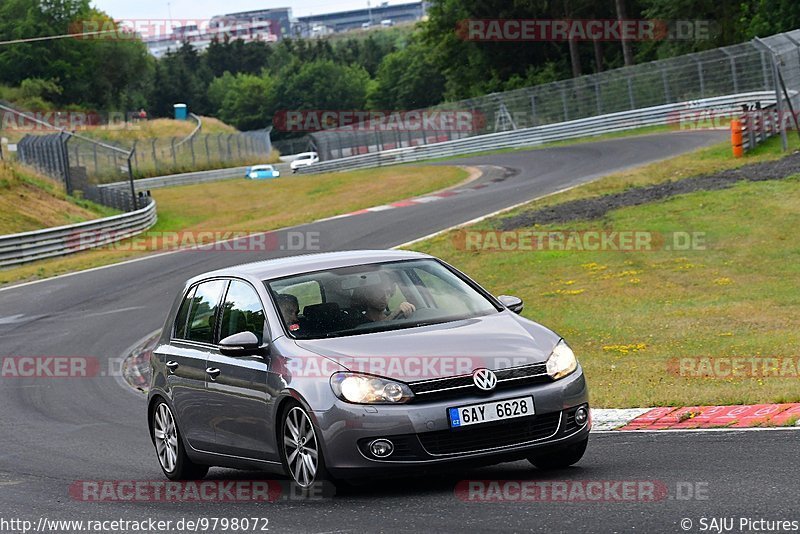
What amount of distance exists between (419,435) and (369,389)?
1.23ft

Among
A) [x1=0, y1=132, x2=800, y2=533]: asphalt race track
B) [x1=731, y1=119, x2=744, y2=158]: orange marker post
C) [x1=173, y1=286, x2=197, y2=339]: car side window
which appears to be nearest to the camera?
[x1=0, y1=132, x2=800, y2=533]: asphalt race track

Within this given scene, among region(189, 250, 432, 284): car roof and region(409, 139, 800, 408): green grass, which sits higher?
region(189, 250, 432, 284): car roof

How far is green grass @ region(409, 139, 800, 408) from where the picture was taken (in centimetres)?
1184

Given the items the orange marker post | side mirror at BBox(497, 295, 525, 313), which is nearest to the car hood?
side mirror at BBox(497, 295, 525, 313)

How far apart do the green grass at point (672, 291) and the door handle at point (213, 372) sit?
3773mm

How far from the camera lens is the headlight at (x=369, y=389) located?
22.4 feet

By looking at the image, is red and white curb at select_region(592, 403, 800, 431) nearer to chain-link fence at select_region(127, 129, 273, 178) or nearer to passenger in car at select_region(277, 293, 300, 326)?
passenger in car at select_region(277, 293, 300, 326)

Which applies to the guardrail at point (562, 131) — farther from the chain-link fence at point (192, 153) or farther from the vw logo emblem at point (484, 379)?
the vw logo emblem at point (484, 379)

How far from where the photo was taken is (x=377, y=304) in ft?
25.9

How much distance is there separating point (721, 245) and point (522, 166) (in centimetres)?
2137

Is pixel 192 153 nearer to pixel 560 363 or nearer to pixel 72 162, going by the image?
pixel 72 162

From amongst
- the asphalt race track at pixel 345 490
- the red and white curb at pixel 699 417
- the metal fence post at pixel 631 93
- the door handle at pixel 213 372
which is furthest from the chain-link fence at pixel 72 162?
the door handle at pixel 213 372

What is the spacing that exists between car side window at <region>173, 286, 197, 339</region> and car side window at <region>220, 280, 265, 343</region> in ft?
2.26

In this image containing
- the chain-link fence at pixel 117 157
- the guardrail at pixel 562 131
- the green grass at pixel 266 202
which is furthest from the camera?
the guardrail at pixel 562 131
